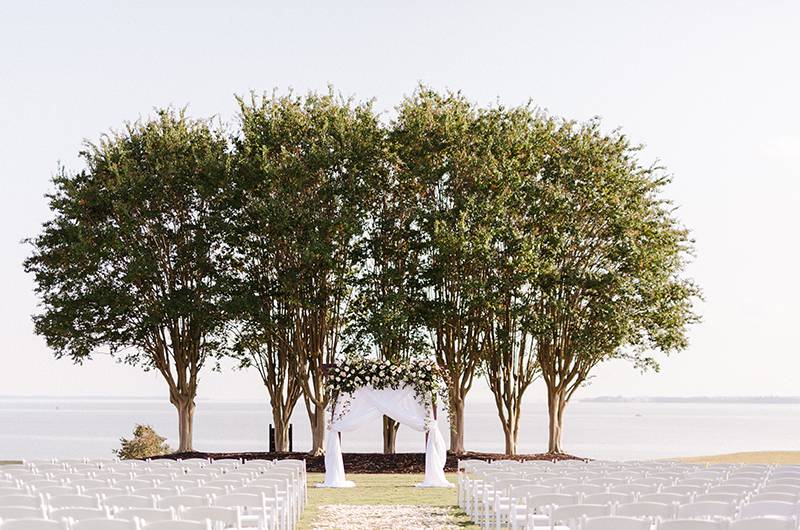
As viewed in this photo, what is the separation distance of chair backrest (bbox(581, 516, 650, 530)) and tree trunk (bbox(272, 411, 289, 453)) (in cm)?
2355

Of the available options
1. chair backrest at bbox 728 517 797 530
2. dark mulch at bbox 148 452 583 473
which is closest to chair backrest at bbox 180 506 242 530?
chair backrest at bbox 728 517 797 530

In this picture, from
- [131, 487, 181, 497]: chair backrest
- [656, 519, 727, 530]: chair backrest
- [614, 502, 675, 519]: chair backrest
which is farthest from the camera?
[131, 487, 181, 497]: chair backrest

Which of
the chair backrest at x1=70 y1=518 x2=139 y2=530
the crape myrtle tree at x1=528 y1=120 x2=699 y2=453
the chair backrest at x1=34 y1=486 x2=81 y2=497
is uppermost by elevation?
the crape myrtle tree at x1=528 y1=120 x2=699 y2=453

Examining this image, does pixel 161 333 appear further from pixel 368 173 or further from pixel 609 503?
pixel 609 503

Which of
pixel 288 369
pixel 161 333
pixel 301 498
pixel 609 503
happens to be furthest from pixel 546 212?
pixel 609 503

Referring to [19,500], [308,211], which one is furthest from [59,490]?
[308,211]

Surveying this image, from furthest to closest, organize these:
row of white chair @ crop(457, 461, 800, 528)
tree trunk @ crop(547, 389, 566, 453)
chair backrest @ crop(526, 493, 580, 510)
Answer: tree trunk @ crop(547, 389, 566, 453), chair backrest @ crop(526, 493, 580, 510), row of white chair @ crop(457, 461, 800, 528)

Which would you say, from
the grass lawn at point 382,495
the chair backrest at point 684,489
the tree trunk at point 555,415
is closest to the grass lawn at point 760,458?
the tree trunk at point 555,415

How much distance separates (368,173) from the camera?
29375mm

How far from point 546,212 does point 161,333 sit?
38.2 ft

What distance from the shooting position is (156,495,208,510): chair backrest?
10.2m

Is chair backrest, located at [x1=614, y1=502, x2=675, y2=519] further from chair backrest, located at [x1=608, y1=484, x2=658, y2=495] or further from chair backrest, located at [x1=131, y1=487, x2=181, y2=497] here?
chair backrest, located at [x1=131, y1=487, x2=181, y2=497]

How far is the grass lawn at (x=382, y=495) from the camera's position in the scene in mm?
16672

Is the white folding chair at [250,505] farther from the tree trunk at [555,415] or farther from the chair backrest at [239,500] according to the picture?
the tree trunk at [555,415]
